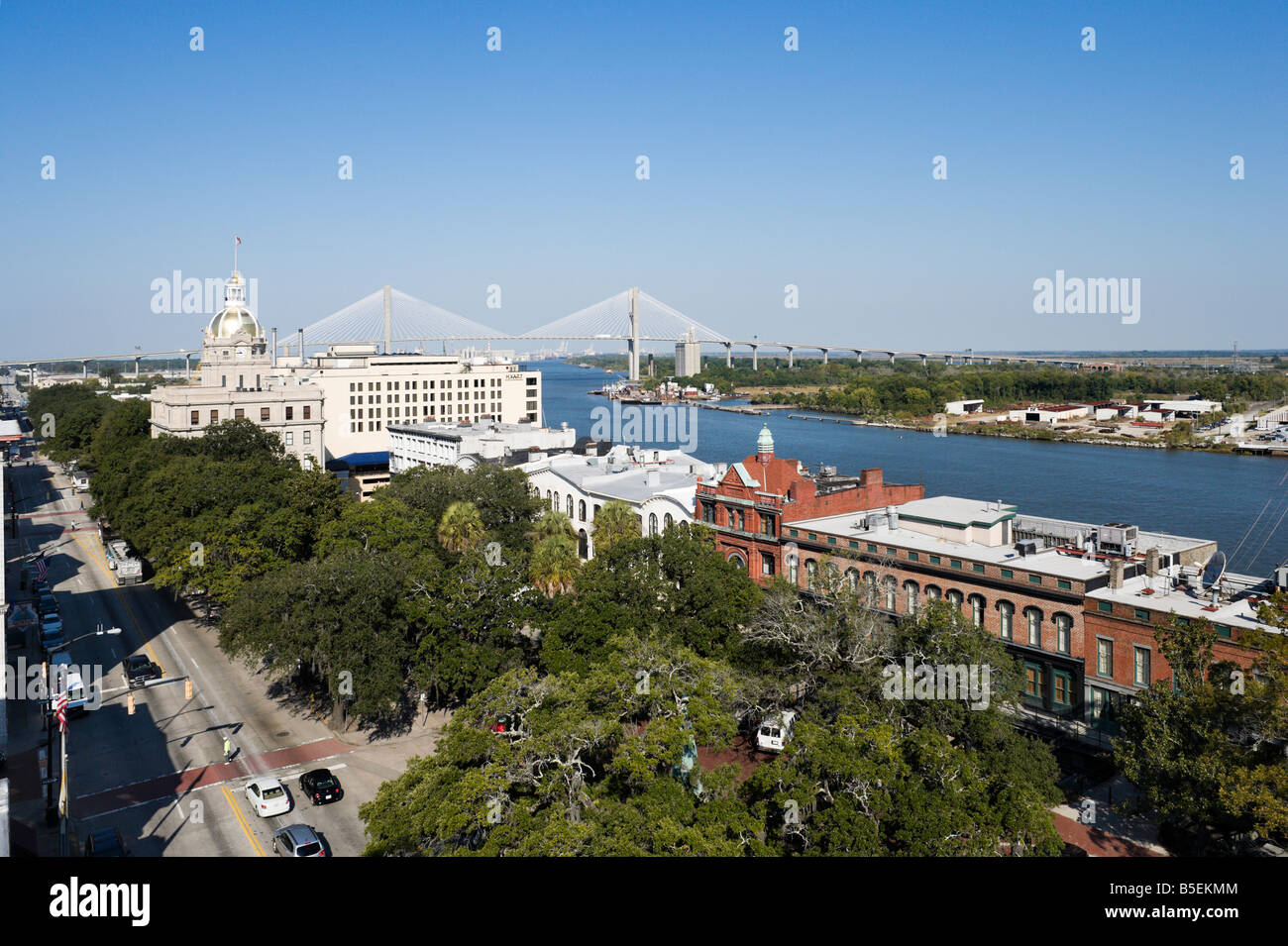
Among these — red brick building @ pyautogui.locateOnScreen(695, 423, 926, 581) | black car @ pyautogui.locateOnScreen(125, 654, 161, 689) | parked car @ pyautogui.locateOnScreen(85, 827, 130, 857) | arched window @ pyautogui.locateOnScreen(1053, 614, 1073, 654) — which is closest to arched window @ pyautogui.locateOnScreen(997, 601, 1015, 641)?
arched window @ pyautogui.locateOnScreen(1053, 614, 1073, 654)

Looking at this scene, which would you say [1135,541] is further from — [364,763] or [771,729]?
[364,763]

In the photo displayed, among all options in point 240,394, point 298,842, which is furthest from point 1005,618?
point 240,394

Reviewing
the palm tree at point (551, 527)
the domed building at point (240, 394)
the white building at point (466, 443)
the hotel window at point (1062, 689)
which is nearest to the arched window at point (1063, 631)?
the hotel window at point (1062, 689)

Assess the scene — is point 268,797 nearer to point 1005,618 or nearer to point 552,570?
point 552,570

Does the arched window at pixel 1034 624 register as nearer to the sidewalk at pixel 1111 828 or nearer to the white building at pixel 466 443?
the sidewalk at pixel 1111 828

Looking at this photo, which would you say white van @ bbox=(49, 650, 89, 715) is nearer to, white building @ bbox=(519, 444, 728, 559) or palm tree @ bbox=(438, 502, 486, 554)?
palm tree @ bbox=(438, 502, 486, 554)

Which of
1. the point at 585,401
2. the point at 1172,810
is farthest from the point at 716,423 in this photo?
the point at 1172,810
